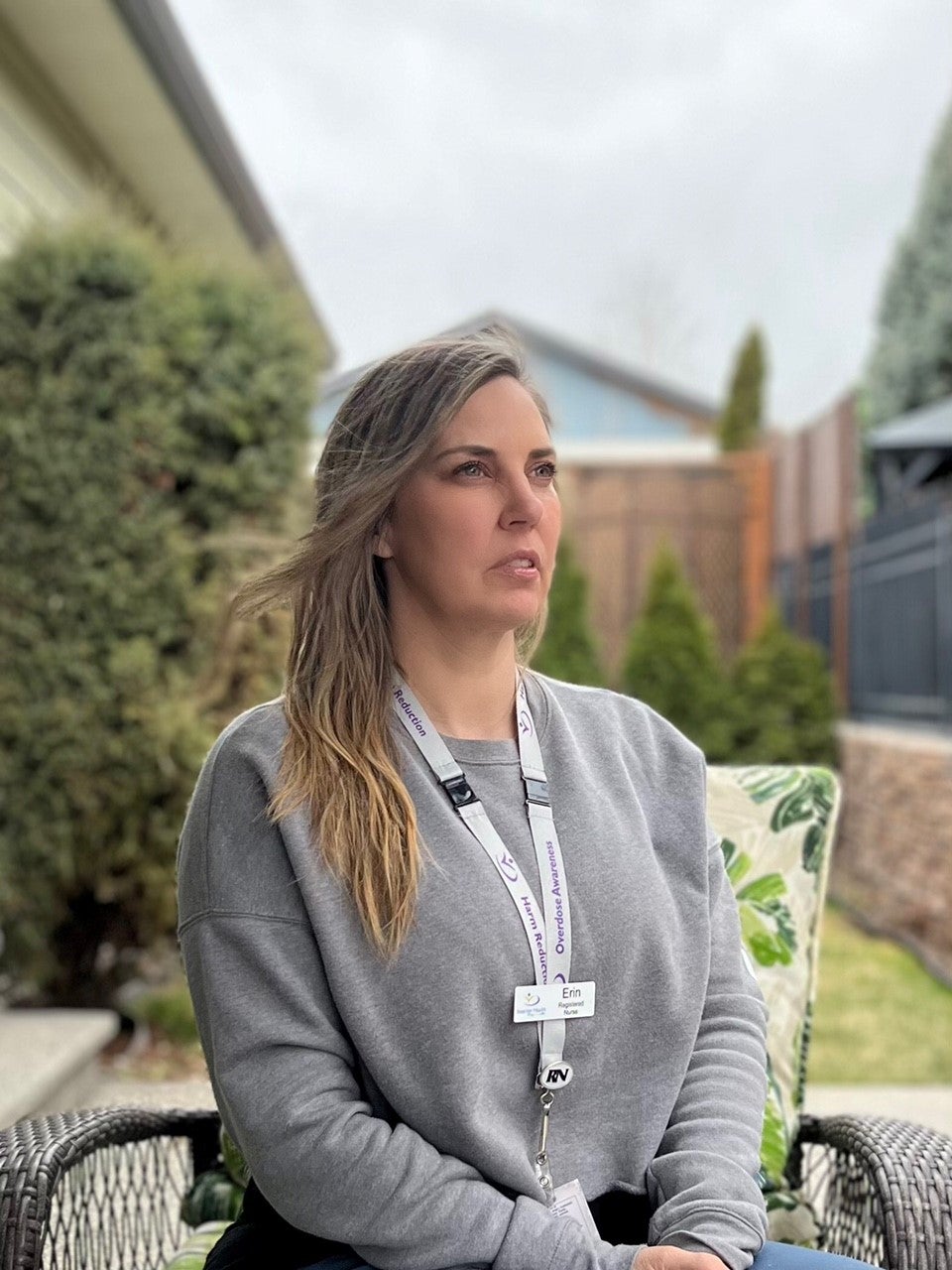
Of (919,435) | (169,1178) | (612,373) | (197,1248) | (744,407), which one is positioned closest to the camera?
(197,1248)

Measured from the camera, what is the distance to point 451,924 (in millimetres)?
1354

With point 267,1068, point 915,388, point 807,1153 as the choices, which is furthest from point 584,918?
point 915,388

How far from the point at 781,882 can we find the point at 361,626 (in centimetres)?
85

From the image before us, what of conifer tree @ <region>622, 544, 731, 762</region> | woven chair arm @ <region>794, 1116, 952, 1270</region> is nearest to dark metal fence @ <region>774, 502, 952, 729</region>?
conifer tree @ <region>622, 544, 731, 762</region>

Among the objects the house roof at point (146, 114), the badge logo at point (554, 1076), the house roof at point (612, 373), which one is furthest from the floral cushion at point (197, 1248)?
the house roof at point (612, 373)

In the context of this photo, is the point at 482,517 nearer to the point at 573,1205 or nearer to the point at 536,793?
the point at 536,793

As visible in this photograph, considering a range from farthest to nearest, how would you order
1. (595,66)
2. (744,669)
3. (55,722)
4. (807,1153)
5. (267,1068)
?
(595,66) < (744,669) < (55,722) < (807,1153) < (267,1068)

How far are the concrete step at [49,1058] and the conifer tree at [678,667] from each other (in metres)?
5.17

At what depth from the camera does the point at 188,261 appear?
4.59 meters

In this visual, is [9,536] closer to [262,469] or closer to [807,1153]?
[262,469]

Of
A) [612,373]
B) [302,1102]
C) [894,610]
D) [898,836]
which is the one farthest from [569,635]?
[612,373]

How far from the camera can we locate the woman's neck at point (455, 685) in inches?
59.4

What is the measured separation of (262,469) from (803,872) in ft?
9.54

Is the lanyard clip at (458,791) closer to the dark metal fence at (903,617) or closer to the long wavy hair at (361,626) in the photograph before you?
the long wavy hair at (361,626)
